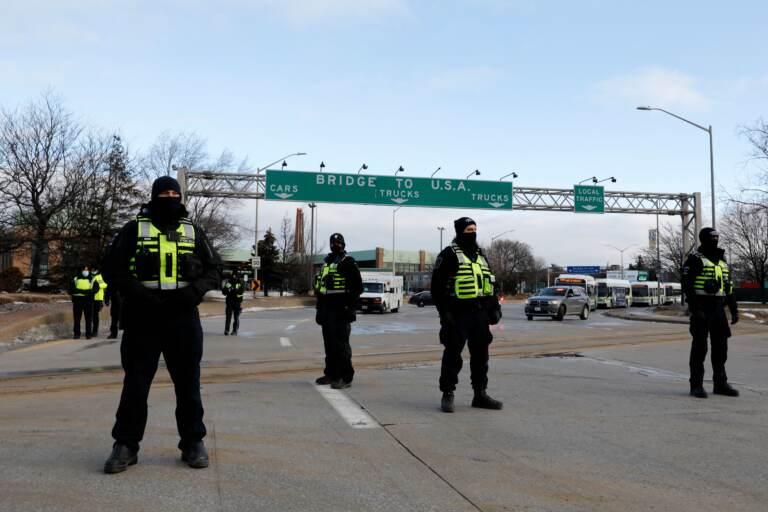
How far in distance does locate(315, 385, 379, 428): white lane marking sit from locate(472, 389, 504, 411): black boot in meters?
1.14

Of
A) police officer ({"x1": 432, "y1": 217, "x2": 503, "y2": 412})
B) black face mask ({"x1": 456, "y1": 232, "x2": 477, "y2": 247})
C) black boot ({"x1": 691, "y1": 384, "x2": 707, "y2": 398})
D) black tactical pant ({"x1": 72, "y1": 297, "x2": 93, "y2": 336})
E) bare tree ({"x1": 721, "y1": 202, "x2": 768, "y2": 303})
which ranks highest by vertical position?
bare tree ({"x1": 721, "y1": 202, "x2": 768, "y2": 303})

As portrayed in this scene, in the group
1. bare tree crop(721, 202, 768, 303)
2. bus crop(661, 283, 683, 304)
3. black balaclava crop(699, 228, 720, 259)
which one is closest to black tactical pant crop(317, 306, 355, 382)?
black balaclava crop(699, 228, 720, 259)

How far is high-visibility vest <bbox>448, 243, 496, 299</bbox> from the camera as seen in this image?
655cm

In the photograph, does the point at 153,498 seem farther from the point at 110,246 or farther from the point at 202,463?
the point at 110,246

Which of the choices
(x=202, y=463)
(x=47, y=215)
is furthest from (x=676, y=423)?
(x=47, y=215)

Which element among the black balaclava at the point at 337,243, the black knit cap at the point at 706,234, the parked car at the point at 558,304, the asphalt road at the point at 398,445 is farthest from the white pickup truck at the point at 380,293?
the black knit cap at the point at 706,234

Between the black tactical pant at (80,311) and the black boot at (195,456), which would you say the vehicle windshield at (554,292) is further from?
the black boot at (195,456)

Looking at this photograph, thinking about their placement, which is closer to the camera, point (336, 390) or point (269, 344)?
point (336, 390)

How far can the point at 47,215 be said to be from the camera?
33719mm

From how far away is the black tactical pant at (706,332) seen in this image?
307 inches

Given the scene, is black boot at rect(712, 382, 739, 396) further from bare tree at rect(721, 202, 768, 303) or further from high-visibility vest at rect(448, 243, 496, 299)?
bare tree at rect(721, 202, 768, 303)

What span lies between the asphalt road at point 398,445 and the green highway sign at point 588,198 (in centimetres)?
2759

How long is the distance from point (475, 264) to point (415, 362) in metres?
5.17

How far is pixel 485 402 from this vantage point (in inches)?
268
